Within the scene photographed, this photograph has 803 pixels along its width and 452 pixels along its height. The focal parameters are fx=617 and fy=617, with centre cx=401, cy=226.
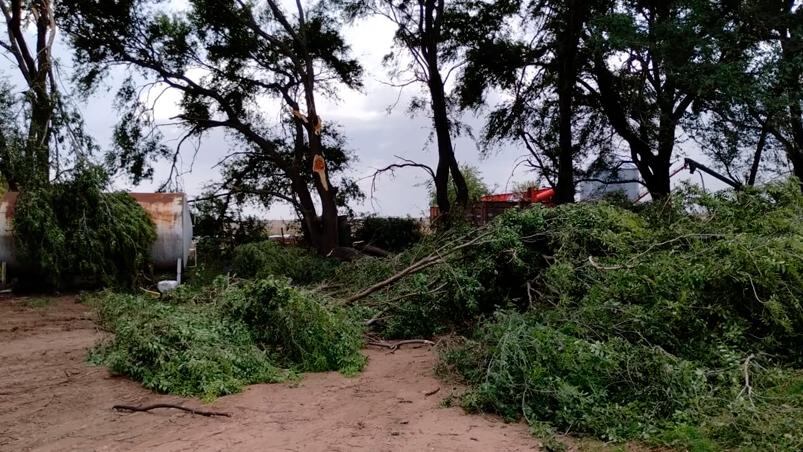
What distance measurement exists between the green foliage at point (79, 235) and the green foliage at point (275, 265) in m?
1.85

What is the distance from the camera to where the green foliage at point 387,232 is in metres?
19.0

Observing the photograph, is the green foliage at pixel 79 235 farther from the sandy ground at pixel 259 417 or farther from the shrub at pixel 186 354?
the shrub at pixel 186 354

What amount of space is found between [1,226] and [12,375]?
666 cm

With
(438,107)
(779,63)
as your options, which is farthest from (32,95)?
(779,63)

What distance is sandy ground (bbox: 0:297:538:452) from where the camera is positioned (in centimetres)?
422

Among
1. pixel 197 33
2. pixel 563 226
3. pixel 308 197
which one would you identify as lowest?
pixel 563 226

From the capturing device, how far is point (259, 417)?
4.76m

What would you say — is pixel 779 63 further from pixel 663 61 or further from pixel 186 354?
pixel 186 354

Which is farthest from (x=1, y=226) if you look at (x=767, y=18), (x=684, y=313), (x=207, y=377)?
(x=767, y=18)

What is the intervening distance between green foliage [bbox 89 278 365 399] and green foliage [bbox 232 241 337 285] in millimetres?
4340

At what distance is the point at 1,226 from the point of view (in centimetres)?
1141

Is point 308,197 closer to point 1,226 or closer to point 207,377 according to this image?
point 1,226

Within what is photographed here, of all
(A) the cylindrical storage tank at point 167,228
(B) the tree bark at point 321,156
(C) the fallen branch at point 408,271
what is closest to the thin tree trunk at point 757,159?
(C) the fallen branch at point 408,271

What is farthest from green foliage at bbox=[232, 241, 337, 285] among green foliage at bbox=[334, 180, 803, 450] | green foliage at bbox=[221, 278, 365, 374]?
green foliage at bbox=[221, 278, 365, 374]
